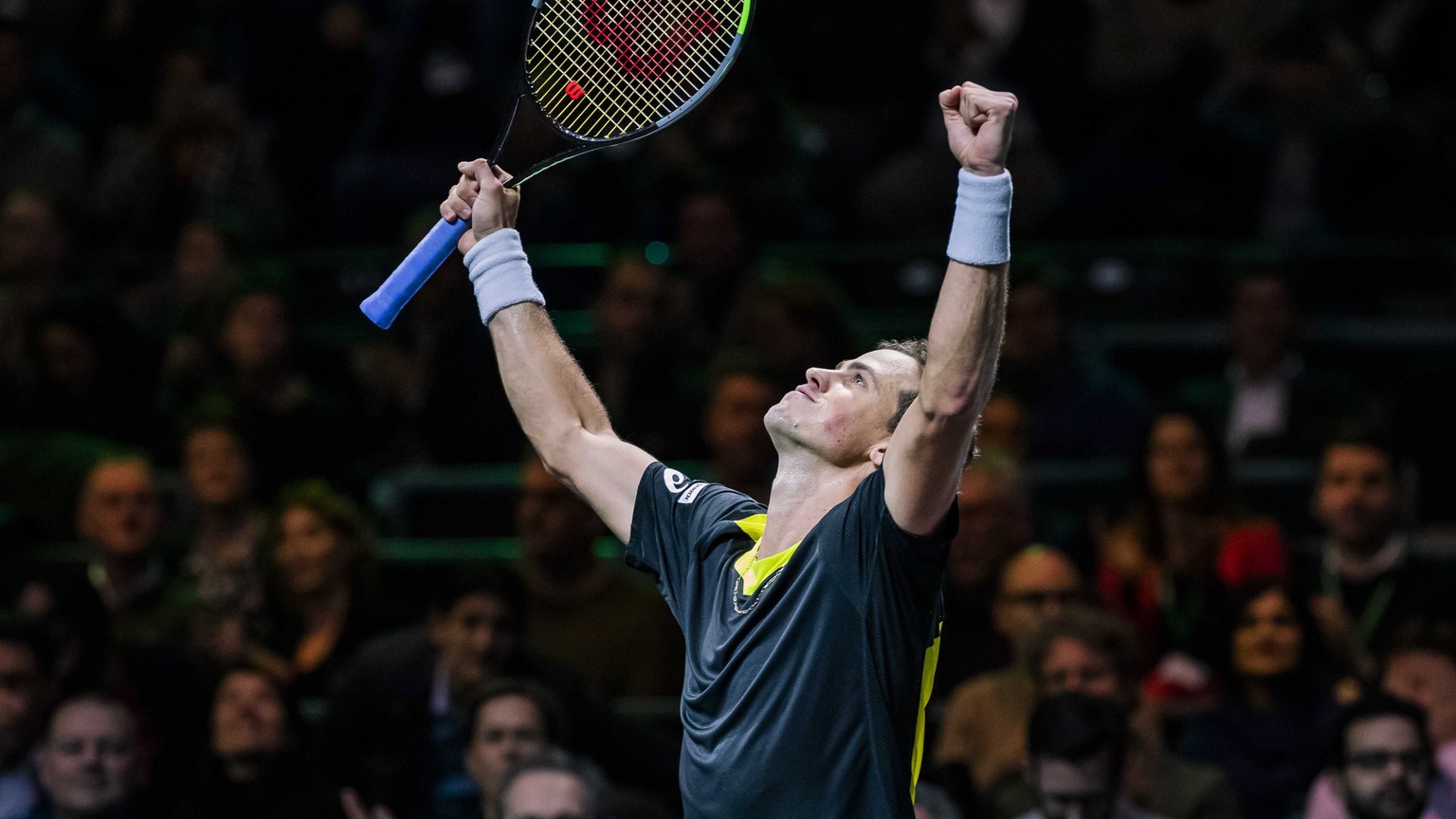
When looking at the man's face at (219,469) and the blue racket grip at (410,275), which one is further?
the man's face at (219,469)

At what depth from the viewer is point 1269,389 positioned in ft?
29.0

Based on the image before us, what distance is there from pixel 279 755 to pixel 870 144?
4.96m

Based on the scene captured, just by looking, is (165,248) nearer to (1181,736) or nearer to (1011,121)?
(1181,736)

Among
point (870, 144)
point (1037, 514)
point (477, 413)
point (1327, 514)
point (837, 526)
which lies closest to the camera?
point (837, 526)

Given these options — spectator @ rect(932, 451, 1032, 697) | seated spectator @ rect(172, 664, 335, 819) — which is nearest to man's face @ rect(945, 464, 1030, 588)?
spectator @ rect(932, 451, 1032, 697)

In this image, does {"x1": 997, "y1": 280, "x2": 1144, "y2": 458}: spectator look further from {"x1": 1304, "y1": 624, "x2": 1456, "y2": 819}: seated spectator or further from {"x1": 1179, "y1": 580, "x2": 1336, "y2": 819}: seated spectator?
{"x1": 1304, "y1": 624, "x2": 1456, "y2": 819}: seated spectator

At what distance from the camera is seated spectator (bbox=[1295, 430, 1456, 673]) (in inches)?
291

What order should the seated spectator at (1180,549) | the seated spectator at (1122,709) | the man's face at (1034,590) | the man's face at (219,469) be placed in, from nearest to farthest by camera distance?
the seated spectator at (1122,709) < the man's face at (1034,590) < the seated spectator at (1180,549) < the man's face at (219,469)

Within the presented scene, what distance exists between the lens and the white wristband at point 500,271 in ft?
14.2

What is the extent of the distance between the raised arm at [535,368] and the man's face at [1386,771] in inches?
108

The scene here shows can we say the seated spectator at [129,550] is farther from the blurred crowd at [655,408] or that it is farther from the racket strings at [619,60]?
the racket strings at [619,60]

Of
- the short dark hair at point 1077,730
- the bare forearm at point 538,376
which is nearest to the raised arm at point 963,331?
the bare forearm at point 538,376

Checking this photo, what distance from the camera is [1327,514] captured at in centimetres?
751

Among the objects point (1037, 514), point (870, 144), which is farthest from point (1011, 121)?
point (870, 144)
